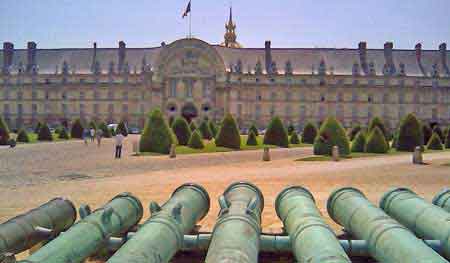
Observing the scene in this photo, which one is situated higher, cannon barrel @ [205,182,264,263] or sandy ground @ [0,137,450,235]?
cannon barrel @ [205,182,264,263]

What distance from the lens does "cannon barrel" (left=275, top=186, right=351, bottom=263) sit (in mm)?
4387

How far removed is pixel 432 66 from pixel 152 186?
2567 inches

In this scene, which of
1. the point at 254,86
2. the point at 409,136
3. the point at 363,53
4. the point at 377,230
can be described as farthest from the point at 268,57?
the point at 377,230

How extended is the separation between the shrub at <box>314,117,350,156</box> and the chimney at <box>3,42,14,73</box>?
184ft

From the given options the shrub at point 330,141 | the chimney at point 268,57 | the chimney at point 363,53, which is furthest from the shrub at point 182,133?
the chimney at point 363,53

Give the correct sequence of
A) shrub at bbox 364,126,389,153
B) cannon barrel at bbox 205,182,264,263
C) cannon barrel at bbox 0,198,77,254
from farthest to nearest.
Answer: shrub at bbox 364,126,389,153 < cannon barrel at bbox 0,198,77,254 < cannon barrel at bbox 205,182,264,263

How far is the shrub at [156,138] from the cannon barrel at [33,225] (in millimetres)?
19514

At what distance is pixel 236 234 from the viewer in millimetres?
4793

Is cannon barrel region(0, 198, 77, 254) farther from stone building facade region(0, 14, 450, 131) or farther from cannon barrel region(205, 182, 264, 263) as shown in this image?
stone building facade region(0, 14, 450, 131)

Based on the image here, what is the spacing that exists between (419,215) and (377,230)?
1.17 metres

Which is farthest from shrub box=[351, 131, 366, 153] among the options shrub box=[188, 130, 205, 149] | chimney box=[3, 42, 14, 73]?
chimney box=[3, 42, 14, 73]

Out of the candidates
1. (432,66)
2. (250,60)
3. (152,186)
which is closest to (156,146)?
(152,186)

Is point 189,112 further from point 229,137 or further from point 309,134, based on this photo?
point 229,137

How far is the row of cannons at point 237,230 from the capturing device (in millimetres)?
4555
